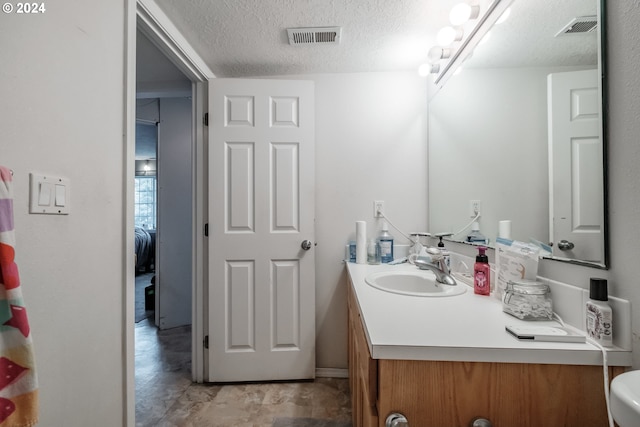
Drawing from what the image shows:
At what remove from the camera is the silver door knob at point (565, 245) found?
727mm

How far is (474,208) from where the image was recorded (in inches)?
47.8

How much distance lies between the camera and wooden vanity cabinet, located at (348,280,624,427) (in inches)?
22.4

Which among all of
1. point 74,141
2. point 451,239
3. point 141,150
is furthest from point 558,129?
point 141,150

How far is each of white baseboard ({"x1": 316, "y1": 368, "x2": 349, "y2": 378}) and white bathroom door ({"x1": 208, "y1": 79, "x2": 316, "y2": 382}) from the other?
0.11 m

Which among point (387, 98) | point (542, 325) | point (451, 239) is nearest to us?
point (542, 325)

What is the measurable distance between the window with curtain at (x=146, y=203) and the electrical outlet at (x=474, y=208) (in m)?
7.15

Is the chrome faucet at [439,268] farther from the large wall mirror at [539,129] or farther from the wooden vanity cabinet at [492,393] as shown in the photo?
the wooden vanity cabinet at [492,393]

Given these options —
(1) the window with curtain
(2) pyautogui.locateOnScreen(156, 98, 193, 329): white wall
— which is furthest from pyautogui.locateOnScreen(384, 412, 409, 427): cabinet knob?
(1) the window with curtain

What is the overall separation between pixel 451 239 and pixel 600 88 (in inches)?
36.5

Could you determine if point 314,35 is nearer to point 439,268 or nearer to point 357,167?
point 357,167

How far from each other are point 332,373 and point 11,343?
1653mm

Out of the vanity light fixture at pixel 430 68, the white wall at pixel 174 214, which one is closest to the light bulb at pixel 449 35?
the vanity light fixture at pixel 430 68

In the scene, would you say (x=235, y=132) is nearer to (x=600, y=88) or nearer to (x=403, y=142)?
(x=403, y=142)

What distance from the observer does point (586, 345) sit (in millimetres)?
588
